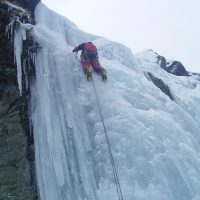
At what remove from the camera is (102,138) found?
6.19 meters

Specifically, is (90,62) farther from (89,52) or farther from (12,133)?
(12,133)

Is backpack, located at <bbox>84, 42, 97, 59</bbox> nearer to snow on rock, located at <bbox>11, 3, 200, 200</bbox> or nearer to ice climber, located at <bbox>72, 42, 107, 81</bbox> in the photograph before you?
ice climber, located at <bbox>72, 42, 107, 81</bbox>

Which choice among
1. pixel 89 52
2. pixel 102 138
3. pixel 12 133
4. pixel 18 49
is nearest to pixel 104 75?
pixel 89 52

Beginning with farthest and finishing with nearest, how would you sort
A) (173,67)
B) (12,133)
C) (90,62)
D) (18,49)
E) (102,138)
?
1. (173,67)
2. (90,62)
3. (18,49)
4. (12,133)
5. (102,138)

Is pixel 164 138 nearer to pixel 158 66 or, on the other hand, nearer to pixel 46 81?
pixel 46 81

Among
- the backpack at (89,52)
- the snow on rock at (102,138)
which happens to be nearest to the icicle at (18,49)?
the snow on rock at (102,138)

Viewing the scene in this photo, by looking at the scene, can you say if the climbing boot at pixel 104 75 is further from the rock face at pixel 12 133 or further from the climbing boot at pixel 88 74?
the rock face at pixel 12 133

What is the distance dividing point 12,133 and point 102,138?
59.1 inches

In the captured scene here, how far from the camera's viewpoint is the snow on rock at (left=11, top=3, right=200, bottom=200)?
5.74 meters

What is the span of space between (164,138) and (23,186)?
238cm

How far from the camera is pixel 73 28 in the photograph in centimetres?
974

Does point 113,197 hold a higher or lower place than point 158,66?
higher

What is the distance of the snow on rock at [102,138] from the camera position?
18.8 feet

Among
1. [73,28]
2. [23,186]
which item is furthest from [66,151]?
[73,28]
